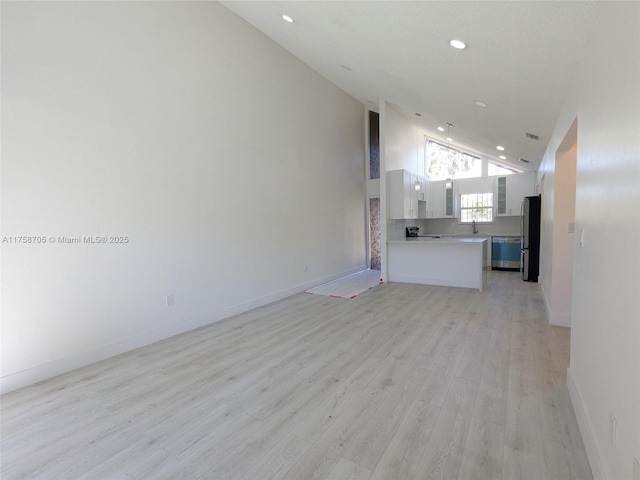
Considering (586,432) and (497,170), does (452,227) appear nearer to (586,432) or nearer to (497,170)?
(497,170)

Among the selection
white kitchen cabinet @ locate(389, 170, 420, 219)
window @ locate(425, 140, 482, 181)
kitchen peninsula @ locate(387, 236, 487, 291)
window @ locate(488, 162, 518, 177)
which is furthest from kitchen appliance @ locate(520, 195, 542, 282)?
window @ locate(425, 140, 482, 181)

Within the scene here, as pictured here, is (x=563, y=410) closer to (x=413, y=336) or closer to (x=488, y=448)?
(x=488, y=448)

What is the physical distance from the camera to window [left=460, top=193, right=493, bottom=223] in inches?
304

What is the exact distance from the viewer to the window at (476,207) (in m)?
7.73

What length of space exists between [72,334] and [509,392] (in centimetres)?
374

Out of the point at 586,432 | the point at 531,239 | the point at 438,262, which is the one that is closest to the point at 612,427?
the point at 586,432

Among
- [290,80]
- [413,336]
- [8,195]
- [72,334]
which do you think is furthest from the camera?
[290,80]

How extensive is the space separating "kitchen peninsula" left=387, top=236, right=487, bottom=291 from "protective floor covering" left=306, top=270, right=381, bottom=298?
0.56 metres

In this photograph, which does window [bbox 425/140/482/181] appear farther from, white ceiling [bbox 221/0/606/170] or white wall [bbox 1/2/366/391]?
white wall [bbox 1/2/366/391]

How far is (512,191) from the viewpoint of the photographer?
720cm

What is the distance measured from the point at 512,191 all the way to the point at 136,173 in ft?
25.3

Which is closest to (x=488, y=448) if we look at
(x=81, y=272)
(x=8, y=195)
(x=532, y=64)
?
(x=532, y=64)

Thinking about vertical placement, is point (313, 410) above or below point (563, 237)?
below

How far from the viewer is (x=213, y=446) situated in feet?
5.75
